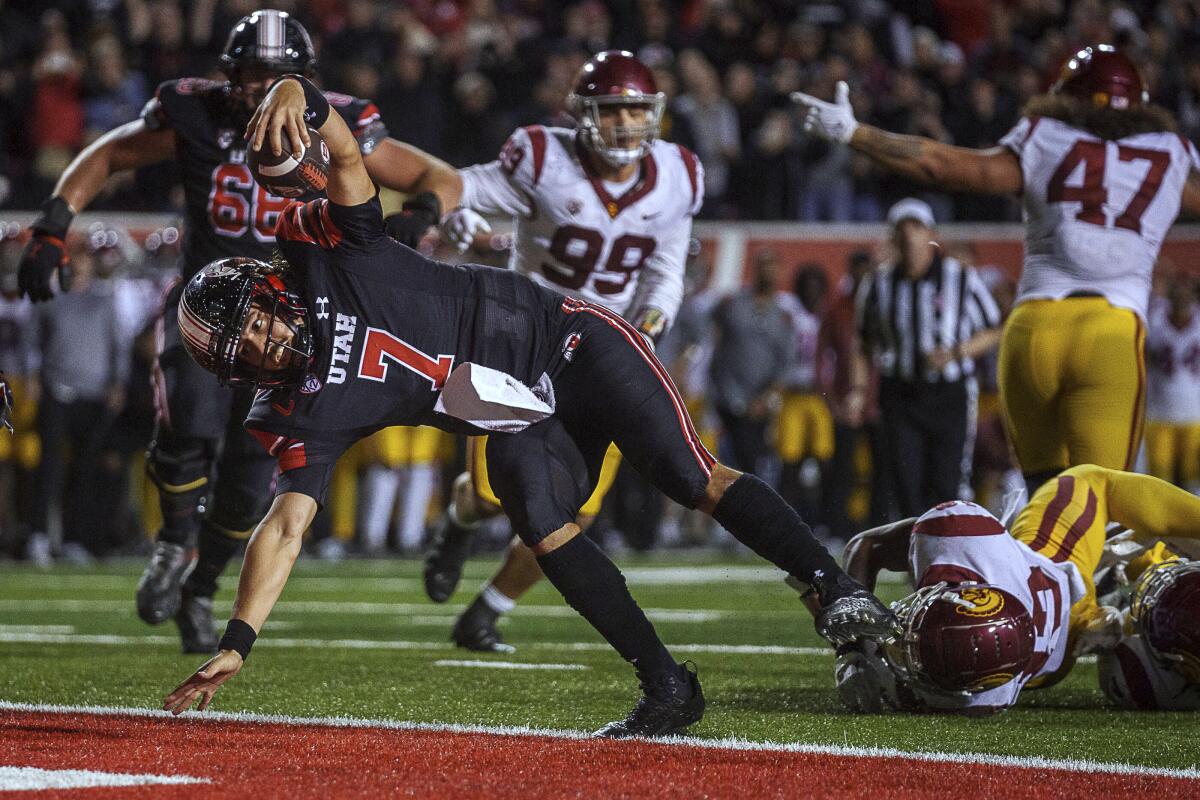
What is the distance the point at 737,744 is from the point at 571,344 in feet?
2.98

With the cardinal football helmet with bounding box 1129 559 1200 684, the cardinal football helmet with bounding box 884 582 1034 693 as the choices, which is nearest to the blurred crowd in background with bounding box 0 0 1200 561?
the cardinal football helmet with bounding box 1129 559 1200 684

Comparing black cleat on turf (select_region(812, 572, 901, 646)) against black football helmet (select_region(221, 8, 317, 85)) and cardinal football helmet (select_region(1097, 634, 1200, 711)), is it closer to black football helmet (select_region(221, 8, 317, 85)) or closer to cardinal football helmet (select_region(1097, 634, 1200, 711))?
cardinal football helmet (select_region(1097, 634, 1200, 711))

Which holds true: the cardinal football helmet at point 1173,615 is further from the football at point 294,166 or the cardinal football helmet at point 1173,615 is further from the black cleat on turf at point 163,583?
the black cleat on turf at point 163,583

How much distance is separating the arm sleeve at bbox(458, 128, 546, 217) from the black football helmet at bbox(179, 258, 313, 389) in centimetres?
211

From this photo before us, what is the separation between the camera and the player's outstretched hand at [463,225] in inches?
204

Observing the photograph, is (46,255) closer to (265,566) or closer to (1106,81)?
(265,566)

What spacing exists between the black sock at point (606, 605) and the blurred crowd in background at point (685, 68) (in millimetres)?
8870

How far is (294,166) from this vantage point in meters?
3.47

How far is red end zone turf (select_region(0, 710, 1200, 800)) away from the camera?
9.46 feet

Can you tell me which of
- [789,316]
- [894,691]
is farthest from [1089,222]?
[789,316]

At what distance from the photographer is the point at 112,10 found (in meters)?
13.9

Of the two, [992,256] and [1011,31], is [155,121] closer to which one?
[992,256]

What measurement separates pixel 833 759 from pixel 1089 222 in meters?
2.68

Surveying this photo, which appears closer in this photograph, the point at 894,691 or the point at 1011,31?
the point at 894,691
